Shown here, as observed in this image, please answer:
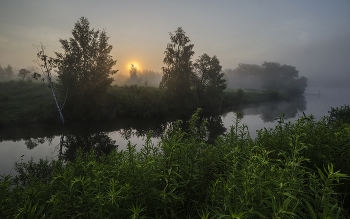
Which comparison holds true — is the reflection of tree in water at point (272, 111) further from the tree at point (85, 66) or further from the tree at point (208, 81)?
the tree at point (85, 66)

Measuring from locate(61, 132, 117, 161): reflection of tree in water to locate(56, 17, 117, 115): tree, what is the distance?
751 centimetres

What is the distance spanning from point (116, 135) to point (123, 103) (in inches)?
384

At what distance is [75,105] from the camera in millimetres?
20750

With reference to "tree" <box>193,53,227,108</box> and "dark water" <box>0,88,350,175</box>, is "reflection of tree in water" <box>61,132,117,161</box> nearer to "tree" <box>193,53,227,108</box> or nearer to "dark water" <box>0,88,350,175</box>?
"dark water" <box>0,88,350,175</box>

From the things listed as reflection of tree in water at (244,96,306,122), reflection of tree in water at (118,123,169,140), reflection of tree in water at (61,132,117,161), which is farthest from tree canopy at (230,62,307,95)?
reflection of tree in water at (61,132,117,161)

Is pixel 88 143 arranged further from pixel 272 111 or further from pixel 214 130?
pixel 272 111

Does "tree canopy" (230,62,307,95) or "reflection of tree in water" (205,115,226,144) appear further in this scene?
"tree canopy" (230,62,307,95)

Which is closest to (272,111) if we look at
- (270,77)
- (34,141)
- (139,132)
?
(139,132)

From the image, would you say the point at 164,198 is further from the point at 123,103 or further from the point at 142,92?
the point at 142,92

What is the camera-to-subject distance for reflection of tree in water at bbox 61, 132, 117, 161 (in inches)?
461

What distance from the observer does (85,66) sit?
71.6 feet

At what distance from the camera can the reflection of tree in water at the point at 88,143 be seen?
11.7m

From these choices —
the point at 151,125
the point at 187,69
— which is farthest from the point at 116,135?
the point at 187,69

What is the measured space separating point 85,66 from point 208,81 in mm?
23486
